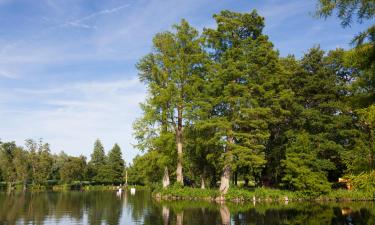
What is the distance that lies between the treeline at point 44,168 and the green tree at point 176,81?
49.9 metres

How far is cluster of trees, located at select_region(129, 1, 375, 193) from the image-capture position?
131ft

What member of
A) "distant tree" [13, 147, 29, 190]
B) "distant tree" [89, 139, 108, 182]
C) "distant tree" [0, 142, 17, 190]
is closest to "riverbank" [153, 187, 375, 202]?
"distant tree" [13, 147, 29, 190]

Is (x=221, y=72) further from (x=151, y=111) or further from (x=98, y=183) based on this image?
(x=98, y=183)

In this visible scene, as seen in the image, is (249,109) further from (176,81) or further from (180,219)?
(180,219)

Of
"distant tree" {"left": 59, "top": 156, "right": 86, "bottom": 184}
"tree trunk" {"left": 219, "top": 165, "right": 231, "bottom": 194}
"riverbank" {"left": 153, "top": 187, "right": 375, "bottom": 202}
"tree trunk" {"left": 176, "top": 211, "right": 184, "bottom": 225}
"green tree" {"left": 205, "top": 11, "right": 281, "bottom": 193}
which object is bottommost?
"tree trunk" {"left": 176, "top": 211, "right": 184, "bottom": 225}

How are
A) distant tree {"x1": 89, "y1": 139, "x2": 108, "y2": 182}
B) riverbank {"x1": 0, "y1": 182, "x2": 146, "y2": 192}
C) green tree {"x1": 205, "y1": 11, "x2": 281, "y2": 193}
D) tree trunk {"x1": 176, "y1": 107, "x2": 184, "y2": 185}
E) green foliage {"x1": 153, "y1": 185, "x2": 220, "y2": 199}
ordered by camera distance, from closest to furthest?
1. green tree {"x1": 205, "y1": 11, "x2": 281, "y2": 193}
2. green foliage {"x1": 153, "y1": 185, "x2": 220, "y2": 199}
3. tree trunk {"x1": 176, "y1": 107, "x2": 184, "y2": 185}
4. riverbank {"x1": 0, "y1": 182, "x2": 146, "y2": 192}
5. distant tree {"x1": 89, "y1": 139, "x2": 108, "y2": 182}

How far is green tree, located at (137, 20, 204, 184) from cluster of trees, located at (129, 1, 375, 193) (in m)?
0.12

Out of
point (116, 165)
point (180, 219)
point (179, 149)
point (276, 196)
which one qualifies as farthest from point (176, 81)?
point (116, 165)

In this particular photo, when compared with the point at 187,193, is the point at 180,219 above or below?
below

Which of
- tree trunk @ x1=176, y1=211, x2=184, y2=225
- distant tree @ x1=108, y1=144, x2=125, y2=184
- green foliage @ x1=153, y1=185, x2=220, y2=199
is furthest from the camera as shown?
distant tree @ x1=108, y1=144, x2=125, y2=184

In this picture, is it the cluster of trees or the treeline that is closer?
the cluster of trees

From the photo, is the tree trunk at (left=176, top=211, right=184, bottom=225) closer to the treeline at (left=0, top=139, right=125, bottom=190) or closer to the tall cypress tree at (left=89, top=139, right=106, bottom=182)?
the treeline at (left=0, top=139, right=125, bottom=190)

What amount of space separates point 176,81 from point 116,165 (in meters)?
52.8

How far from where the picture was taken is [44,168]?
8719 cm
